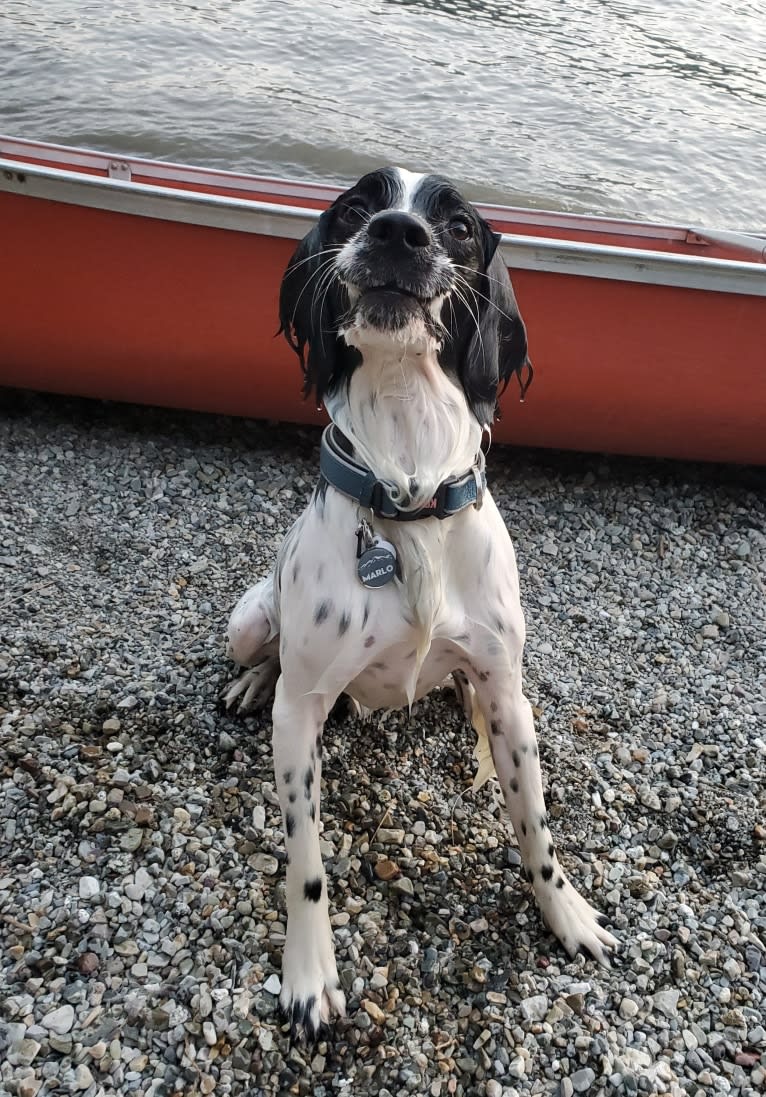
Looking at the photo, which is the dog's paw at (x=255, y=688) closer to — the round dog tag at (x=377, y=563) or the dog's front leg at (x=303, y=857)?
the dog's front leg at (x=303, y=857)

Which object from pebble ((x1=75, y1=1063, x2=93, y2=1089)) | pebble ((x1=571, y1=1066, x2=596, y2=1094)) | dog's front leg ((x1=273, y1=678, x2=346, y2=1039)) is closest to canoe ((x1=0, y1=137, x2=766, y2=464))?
dog's front leg ((x1=273, y1=678, x2=346, y2=1039))

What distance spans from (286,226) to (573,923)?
293 centimetres

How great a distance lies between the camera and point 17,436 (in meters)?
4.74

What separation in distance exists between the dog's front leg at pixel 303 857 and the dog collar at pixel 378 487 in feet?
1.66

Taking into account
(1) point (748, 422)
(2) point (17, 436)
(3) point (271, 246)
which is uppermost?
(3) point (271, 246)

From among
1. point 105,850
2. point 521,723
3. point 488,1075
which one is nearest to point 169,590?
point 105,850

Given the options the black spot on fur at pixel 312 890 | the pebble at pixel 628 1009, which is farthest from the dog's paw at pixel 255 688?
the pebble at pixel 628 1009

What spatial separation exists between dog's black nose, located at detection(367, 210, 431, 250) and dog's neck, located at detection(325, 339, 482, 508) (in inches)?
10.3

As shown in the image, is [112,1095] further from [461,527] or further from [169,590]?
[169,590]

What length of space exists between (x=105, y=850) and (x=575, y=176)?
7.48 meters

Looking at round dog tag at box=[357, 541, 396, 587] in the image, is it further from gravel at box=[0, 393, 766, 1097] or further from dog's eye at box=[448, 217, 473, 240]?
gravel at box=[0, 393, 766, 1097]

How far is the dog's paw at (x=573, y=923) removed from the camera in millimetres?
2574

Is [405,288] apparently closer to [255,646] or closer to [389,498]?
[389,498]

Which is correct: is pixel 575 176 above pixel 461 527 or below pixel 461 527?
below
